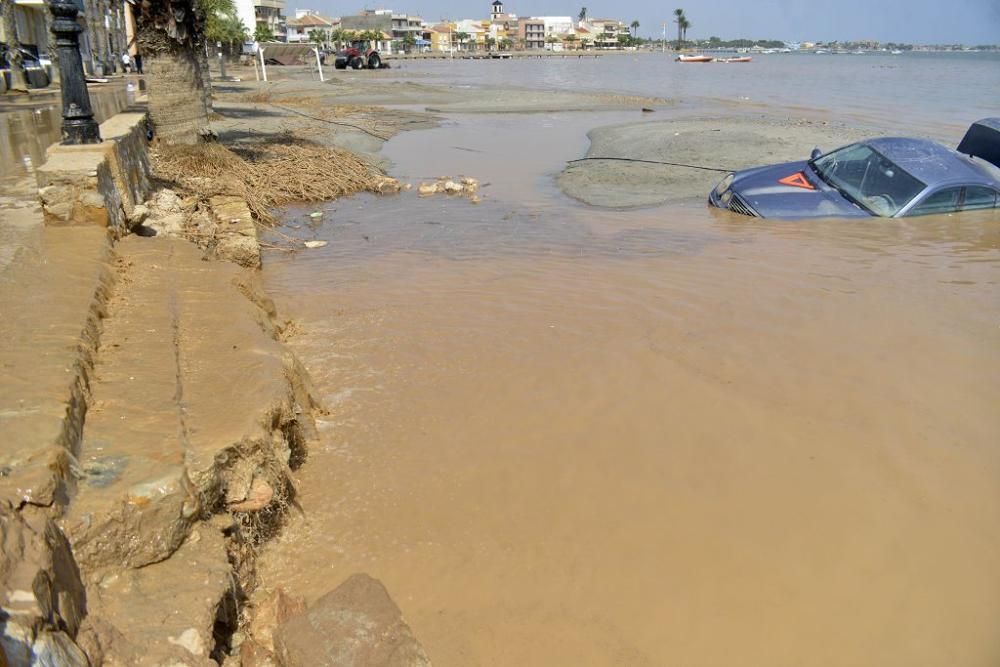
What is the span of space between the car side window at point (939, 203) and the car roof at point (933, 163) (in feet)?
0.38

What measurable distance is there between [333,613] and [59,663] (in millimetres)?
903

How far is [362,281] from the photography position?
7062 mm

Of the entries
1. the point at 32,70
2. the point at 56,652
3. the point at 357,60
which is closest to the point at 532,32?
the point at 357,60

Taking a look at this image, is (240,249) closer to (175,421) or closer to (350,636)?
(175,421)

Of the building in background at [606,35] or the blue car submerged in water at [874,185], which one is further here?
the building in background at [606,35]

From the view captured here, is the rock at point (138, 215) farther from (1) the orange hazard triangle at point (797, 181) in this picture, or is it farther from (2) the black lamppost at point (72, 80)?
(1) the orange hazard triangle at point (797, 181)

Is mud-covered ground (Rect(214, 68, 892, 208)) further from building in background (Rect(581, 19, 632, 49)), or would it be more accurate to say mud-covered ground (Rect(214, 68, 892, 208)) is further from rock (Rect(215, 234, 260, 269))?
building in background (Rect(581, 19, 632, 49))

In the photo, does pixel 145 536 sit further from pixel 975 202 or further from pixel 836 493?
pixel 975 202

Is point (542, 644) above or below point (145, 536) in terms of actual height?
below

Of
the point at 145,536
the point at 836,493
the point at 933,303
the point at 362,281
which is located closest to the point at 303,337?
the point at 362,281

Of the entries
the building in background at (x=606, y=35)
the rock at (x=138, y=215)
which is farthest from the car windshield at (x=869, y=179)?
the building in background at (x=606, y=35)

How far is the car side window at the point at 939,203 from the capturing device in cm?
880

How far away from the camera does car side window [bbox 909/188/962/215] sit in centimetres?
880

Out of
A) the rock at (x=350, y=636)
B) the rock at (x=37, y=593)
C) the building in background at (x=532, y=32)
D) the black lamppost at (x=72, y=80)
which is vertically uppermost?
the building in background at (x=532, y=32)
